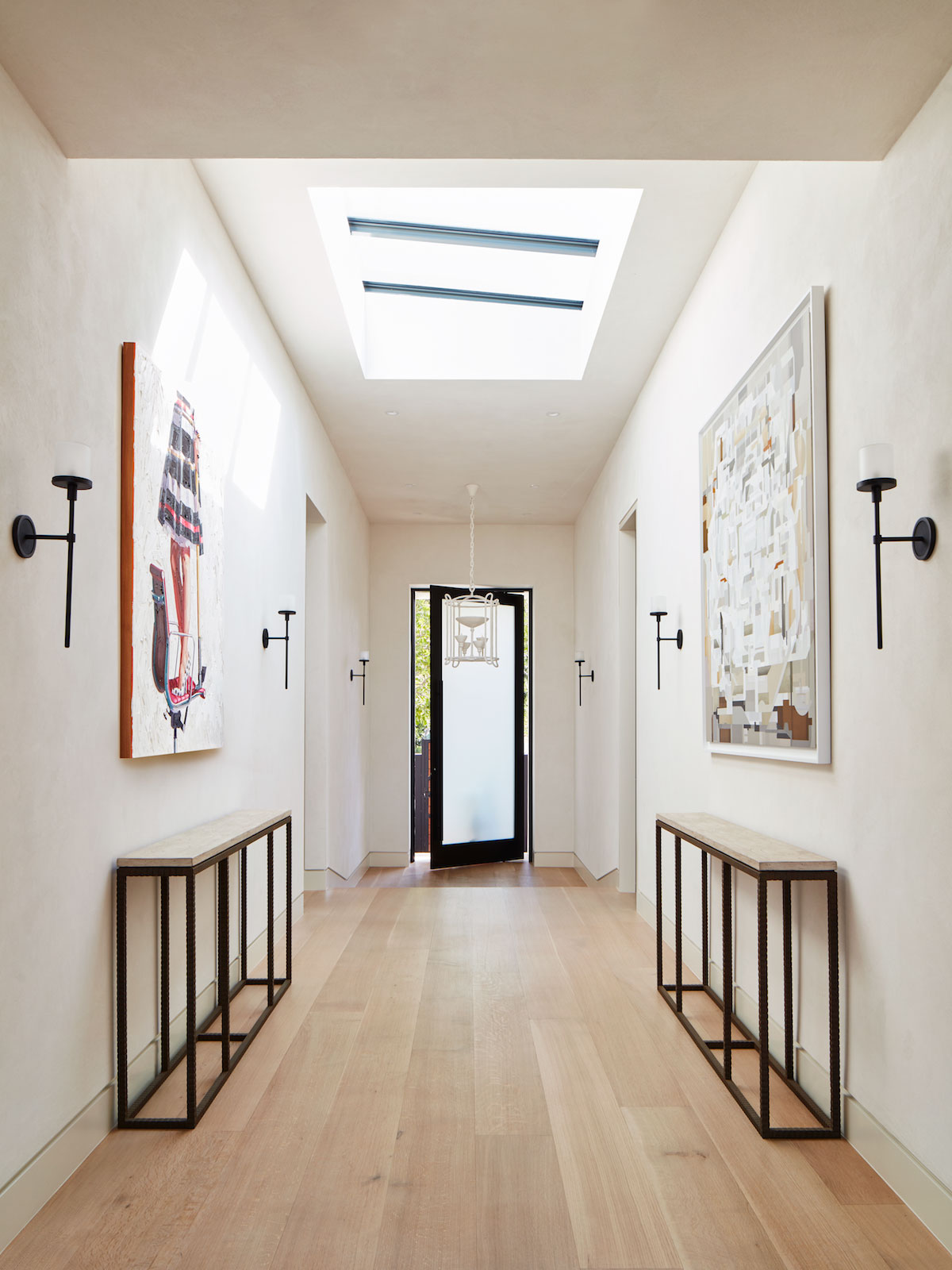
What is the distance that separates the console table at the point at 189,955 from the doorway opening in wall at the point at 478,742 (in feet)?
→ 18.1

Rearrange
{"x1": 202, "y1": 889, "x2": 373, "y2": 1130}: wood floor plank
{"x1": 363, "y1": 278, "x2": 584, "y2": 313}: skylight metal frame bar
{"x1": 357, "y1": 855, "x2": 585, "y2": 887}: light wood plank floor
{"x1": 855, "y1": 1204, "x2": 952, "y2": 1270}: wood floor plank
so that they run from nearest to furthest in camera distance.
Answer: {"x1": 855, "y1": 1204, "x2": 952, "y2": 1270}: wood floor plank, {"x1": 202, "y1": 889, "x2": 373, "y2": 1130}: wood floor plank, {"x1": 363, "y1": 278, "x2": 584, "y2": 313}: skylight metal frame bar, {"x1": 357, "y1": 855, "x2": 585, "y2": 887}: light wood plank floor

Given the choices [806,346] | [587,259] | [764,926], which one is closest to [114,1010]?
[764,926]

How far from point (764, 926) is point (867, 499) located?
1.12 meters

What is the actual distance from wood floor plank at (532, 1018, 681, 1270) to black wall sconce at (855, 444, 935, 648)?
4.69 feet

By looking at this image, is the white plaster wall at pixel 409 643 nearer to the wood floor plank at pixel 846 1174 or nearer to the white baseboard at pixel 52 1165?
the white baseboard at pixel 52 1165

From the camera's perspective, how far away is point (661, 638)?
15.3 ft

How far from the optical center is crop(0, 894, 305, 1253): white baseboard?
6.41 feet

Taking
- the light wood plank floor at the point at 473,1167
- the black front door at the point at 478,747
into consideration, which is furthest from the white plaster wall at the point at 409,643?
the light wood plank floor at the point at 473,1167

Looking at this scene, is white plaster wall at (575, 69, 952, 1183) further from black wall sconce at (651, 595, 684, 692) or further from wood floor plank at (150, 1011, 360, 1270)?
wood floor plank at (150, 1011, 360, 1270)

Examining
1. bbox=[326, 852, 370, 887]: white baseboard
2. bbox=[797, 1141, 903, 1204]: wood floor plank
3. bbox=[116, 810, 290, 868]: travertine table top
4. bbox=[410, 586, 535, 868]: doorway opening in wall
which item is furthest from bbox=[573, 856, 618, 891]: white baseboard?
bbox=[797, 1141, 903, 1204]: wood floor plank

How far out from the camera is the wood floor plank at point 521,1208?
74.7 inches

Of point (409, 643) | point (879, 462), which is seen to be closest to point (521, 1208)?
point (879, 462)

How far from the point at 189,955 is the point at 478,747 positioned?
6.66m

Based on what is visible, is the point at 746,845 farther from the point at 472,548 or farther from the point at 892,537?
the point at 472,548
